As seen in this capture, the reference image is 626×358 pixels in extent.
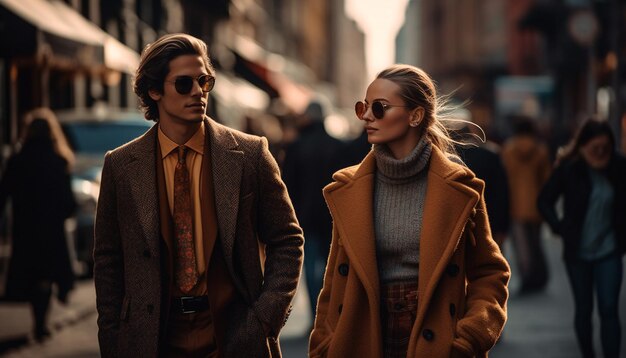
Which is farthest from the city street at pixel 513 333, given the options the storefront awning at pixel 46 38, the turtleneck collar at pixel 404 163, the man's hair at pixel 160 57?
the man's hair at pixel 160 57

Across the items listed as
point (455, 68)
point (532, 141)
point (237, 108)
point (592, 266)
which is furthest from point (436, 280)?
point (455, 68)

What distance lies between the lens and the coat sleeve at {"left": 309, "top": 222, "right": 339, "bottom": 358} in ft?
14.1

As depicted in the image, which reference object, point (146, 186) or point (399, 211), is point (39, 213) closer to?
point (146, 186)

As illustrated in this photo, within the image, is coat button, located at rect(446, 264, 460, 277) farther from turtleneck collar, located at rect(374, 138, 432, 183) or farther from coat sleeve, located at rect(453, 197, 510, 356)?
turtleneck collar, located at rect(374, 138, 432, 183)

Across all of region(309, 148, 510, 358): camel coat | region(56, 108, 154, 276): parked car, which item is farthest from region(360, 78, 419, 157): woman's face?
region(56, 108, 154, 276): parked car

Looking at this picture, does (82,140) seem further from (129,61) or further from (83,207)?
(129,61)

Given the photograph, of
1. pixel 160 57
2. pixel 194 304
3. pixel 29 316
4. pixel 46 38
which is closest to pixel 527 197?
pixel 29 316

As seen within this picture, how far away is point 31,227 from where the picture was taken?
384 inches

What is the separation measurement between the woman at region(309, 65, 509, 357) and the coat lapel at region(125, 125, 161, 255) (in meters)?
0.68

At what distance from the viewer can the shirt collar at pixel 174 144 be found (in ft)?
14.0

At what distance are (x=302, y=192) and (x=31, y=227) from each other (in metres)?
2.27

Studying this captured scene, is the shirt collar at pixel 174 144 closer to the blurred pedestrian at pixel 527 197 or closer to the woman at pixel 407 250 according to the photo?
the woman at pixel 407 250

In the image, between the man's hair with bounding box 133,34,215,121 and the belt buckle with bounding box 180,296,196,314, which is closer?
the belt buckle with bounding box 180,296,196,314

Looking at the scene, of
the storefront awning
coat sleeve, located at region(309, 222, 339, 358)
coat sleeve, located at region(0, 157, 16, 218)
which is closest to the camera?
coat sleeve, located at region(309, 222, 339, 358)
